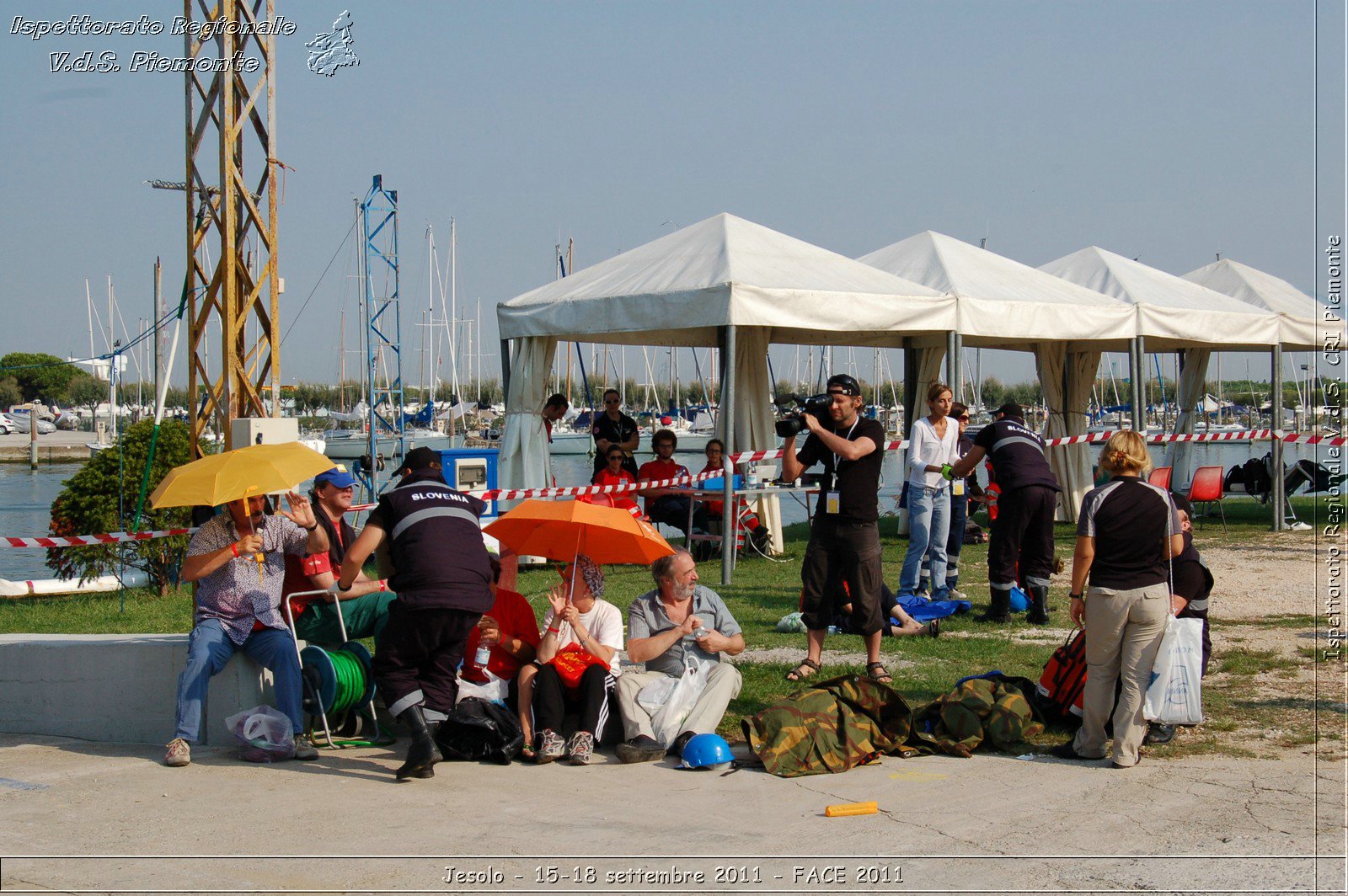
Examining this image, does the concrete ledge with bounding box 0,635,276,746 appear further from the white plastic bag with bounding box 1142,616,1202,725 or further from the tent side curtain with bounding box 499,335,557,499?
the tent side curtain with bounding box 499,335,557,499

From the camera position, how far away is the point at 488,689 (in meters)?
6.11

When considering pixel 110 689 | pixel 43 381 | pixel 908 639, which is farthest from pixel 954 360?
pixel 43 381

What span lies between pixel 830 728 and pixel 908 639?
117 inches

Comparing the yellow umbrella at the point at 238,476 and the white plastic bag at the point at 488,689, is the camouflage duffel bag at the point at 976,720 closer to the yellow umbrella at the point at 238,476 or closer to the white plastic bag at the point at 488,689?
the white plastic bag at the point at 488,689

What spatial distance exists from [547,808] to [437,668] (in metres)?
1.00

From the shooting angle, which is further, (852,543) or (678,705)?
(852,543)

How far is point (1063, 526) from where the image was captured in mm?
15805

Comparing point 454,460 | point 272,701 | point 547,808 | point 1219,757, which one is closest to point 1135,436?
point 1219,757

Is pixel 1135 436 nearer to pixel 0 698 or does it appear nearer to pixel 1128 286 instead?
pixel 0 698

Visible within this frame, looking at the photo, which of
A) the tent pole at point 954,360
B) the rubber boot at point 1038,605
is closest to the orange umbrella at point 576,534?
the rubber boot at point 1038,605

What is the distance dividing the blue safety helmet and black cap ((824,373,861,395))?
2.51m

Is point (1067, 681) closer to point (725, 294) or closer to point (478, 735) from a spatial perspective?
point (478, 735)

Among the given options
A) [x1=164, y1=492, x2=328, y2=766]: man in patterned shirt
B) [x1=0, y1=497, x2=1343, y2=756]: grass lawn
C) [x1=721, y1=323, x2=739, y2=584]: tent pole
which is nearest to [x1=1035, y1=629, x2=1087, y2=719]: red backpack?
[x1=0, y1=497, x2=1343, y2=756]: grass lawn

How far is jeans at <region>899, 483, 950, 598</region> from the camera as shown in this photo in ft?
31.3
